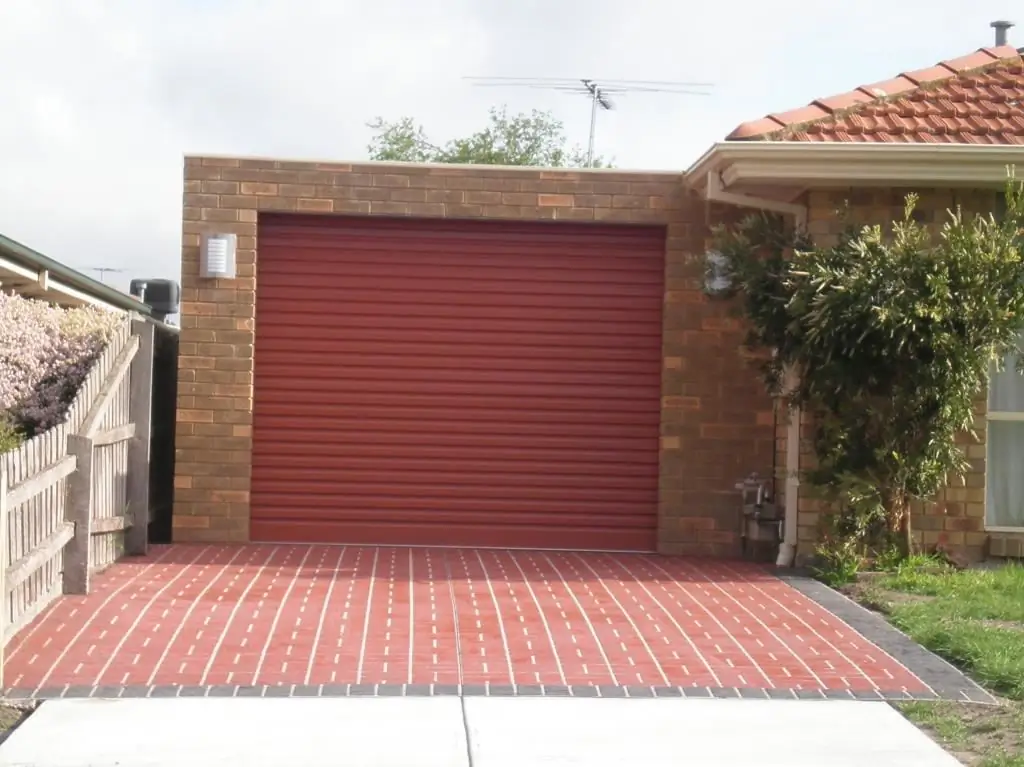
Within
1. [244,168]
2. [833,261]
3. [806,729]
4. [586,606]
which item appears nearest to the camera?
[806,729]

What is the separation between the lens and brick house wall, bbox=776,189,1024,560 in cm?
1148

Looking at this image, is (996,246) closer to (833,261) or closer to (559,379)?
(833,261)

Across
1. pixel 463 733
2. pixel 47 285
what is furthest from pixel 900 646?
pixel 47 285

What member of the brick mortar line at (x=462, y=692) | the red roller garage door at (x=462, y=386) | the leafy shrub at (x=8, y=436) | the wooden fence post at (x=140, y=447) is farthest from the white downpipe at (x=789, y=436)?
the leafy shrub at (x=8, y=436)

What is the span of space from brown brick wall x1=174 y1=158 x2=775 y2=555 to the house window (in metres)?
1.83

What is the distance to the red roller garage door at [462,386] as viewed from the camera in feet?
41.9

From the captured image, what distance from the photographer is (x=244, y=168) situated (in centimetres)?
1252

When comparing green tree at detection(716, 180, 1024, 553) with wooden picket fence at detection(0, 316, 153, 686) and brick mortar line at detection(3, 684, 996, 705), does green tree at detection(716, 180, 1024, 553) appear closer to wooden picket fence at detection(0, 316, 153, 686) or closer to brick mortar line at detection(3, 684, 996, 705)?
brick mortar line at detection(3, 684, 996, 705)

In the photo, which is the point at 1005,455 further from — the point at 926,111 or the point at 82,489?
the point at 82,489

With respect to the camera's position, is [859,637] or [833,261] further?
[833,261]

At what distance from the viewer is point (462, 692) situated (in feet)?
23.6

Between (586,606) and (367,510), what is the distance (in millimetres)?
3592

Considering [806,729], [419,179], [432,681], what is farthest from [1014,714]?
[419,179]

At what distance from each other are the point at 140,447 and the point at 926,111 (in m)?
6.68
